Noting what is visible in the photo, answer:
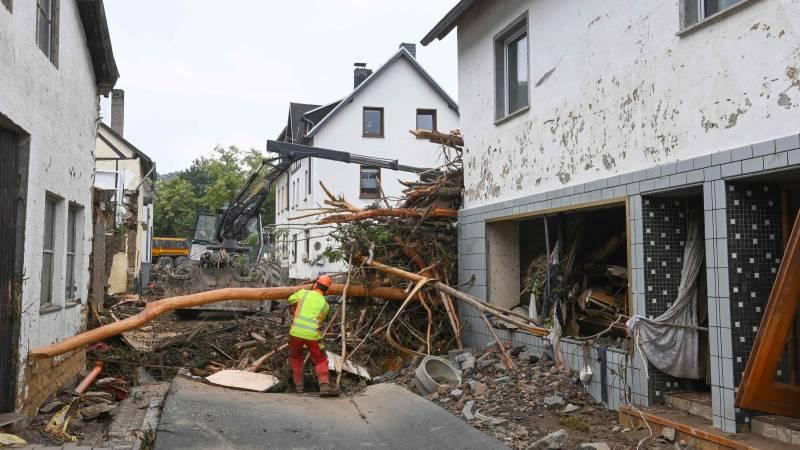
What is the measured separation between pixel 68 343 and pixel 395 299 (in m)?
4.90

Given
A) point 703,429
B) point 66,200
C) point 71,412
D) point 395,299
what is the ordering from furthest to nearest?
point 395,299 → point 66,200 → point 71,412 → point 703,429

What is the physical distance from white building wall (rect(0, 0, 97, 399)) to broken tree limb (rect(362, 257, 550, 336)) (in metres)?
4.43

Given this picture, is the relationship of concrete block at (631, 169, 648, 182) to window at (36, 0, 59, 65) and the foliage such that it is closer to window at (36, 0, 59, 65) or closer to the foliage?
window at (36, 0, 59, 65)

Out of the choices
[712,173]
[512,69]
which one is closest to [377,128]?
[512,69]

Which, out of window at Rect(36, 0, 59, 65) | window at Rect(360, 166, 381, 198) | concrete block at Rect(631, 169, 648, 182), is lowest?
Result: concrete block at Rect(631, 169, 648, 182)

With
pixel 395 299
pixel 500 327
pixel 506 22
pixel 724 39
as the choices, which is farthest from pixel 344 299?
pixel 724 39

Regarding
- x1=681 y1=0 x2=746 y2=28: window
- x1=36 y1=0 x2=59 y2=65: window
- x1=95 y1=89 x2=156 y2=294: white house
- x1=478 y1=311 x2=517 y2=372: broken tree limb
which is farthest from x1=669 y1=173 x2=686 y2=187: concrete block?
x1=95 y1=89 x2=156 y2=294: white house

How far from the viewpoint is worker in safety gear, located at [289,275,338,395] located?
9.06 m

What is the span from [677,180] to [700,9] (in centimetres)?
159

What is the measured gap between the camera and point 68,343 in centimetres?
812

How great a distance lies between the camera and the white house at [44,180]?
674 centimetres

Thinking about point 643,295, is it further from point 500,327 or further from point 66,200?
point 66,200

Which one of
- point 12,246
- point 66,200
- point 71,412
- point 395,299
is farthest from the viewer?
point 395,299

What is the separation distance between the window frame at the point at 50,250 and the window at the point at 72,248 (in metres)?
1.06
